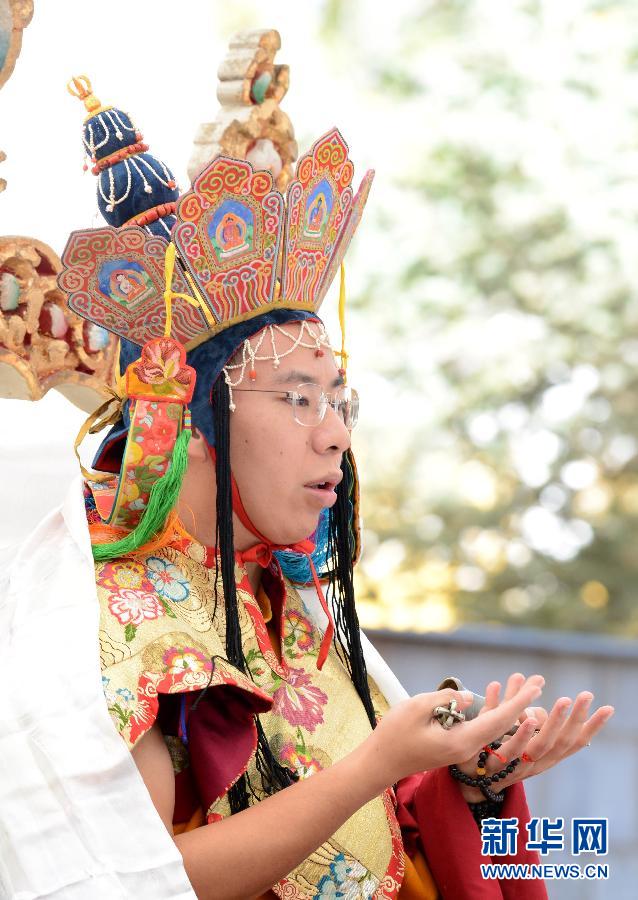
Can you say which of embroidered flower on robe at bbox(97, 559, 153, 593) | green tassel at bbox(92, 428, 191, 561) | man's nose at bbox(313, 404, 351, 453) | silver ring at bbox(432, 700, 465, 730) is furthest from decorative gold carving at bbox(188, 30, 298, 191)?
silver ring at bbox(432, 700, 465, 730)

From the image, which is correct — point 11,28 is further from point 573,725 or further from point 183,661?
point 573,725

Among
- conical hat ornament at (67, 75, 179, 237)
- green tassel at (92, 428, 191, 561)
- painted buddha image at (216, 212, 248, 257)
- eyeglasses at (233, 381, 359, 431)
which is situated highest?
conical hat ornament at (67, 75, 179, 237)

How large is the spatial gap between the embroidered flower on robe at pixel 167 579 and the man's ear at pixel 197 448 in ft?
0.56

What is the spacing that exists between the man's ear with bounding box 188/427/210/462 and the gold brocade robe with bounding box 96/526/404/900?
4.9 inches

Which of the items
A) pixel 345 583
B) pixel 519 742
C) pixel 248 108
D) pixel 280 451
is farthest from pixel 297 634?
pixel 248 108

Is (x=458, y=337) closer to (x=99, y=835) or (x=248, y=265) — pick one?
(x=248, y=265)

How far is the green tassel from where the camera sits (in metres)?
1.83

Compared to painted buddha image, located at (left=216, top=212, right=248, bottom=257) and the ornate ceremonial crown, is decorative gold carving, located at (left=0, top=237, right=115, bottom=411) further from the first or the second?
painted buddha image, located at (left=216, top=212, right=248, bottom=257)

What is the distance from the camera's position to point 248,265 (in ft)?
6.36

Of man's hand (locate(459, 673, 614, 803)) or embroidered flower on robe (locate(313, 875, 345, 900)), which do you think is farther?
embroidered flower on robe (locate(313, 875, 345, 900))

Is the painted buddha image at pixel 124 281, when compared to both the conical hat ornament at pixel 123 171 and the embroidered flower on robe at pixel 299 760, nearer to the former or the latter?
the conical hat ornament at pixel 123 171

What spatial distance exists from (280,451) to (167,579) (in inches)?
10.4

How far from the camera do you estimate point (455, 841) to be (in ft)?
6.69

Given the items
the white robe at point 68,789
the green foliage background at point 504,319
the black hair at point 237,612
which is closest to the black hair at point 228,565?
the black hair at point 237,612
